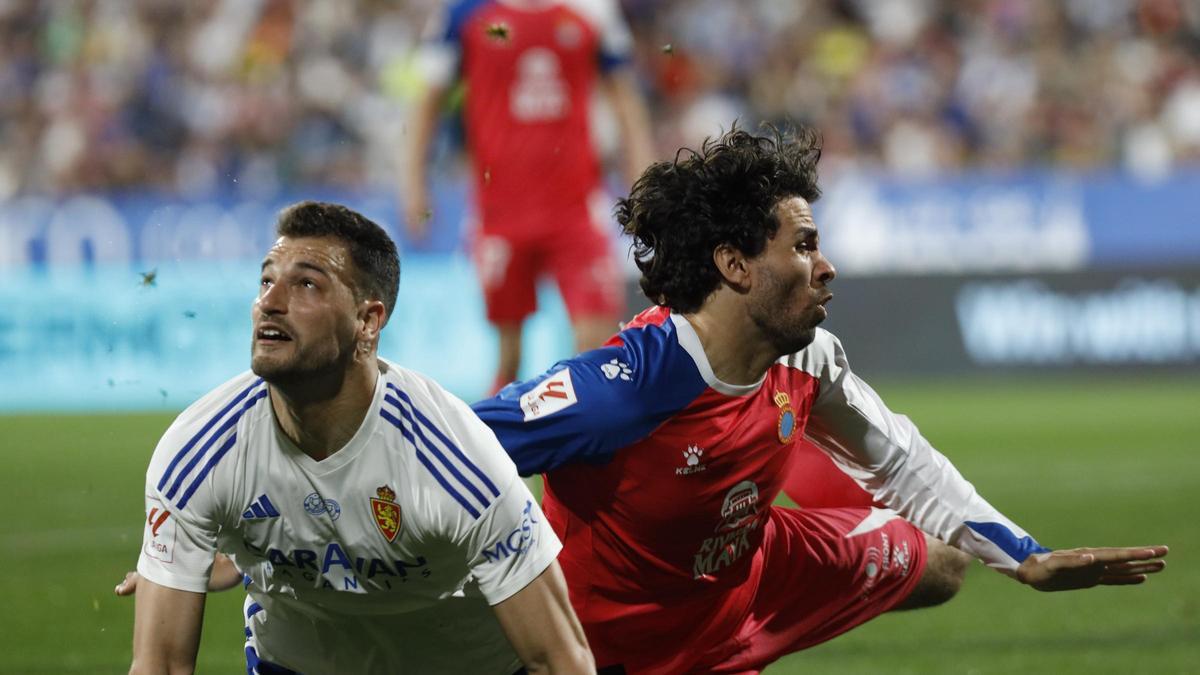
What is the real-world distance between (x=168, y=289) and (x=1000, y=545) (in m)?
10.7

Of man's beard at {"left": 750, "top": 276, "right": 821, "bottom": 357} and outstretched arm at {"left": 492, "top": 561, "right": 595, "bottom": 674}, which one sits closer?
outstretched arm at {"left": 492, "top": 561, "right": 595, "bottom": 674}

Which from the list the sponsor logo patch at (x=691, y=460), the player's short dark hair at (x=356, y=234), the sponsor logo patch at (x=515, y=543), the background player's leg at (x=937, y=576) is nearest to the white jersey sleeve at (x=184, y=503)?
the player's short dark hair at (x=356, y=234)

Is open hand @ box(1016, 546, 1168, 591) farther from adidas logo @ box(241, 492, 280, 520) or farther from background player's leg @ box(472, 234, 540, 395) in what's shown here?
background player's leg @ box(472, 234, 540, 395)

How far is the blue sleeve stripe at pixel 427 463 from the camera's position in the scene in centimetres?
362

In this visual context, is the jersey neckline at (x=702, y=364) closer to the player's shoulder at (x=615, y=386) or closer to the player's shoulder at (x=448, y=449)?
the player's shoulder at (x=615, y=386)

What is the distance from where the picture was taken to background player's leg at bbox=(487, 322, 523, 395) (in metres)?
8.72

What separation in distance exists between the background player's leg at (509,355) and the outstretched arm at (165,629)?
16.5 feet

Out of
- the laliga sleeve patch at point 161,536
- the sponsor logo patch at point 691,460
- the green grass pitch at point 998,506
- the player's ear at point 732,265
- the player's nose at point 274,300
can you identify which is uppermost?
the player's ear at point 732,265

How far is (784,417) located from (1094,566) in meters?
0.86

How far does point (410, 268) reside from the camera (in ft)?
48.5

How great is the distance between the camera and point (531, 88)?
8.93 metres

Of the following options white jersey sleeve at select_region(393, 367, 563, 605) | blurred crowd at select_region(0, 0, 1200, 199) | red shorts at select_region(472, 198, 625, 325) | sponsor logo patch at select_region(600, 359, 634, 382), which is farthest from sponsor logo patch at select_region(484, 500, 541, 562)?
blurred crowd at select_region(0, 0, 1200, 199)

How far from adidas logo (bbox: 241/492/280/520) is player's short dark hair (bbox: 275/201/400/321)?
0.49 meters

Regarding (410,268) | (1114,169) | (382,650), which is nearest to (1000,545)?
(382,650)
